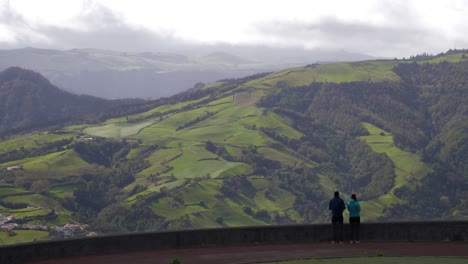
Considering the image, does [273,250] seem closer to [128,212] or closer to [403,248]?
[403,248]

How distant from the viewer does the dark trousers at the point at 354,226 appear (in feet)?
92.4

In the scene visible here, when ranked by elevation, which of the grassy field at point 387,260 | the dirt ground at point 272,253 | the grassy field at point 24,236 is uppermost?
the grassy field at point 387,260

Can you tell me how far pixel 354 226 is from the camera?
28.5 meters

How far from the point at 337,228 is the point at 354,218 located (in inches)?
31.9

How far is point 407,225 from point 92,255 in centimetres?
1079

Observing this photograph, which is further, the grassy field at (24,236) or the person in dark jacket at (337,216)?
the grassy field at (24,236)

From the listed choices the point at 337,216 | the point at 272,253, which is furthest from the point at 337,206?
the point at 272,253

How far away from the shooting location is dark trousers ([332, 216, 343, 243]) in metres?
28.5

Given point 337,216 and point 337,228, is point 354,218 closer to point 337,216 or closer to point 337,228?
point 337,216

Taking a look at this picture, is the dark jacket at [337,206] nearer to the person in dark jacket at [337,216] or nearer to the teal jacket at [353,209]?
the person in dark jacket at [337,216]

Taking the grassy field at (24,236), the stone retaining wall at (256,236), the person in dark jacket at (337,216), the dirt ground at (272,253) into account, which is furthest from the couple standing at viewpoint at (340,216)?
the grassy field at (24,236)

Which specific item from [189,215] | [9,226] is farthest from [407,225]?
[189,215]

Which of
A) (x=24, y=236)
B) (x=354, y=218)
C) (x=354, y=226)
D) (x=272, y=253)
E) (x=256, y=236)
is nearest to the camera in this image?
(x=272, y=253)

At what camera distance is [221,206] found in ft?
651
